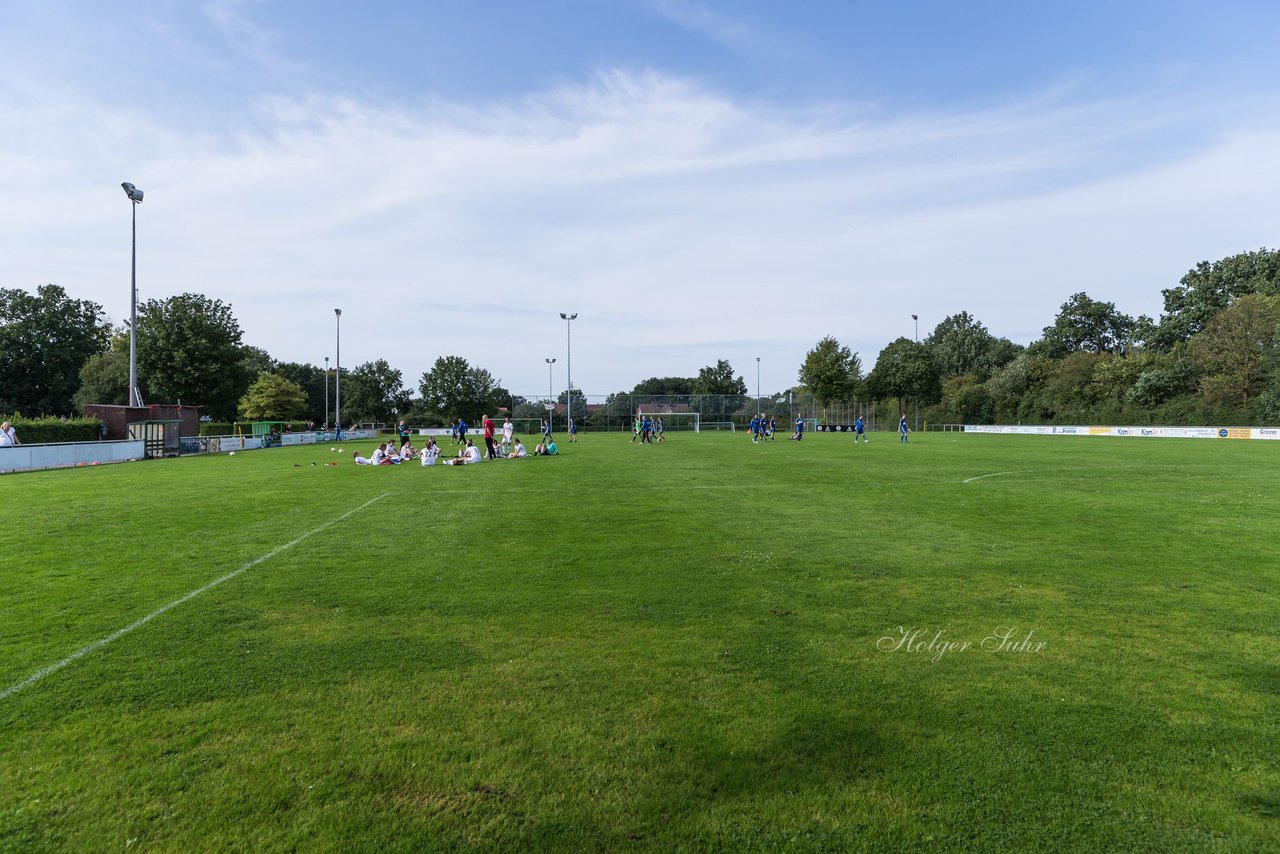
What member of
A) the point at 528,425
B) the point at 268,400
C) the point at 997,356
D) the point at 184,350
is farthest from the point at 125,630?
the point at 997,356

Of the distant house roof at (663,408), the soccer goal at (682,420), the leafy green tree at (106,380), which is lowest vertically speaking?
the soccer goal at (682,420)

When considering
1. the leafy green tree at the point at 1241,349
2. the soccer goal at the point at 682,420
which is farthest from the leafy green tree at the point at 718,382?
the leafy green tree at the point at 1241,349

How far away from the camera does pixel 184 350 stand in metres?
48.6

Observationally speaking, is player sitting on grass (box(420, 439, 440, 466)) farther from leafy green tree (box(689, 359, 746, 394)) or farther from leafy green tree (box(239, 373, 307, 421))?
leafy green tree (box(689, 359, 746, 394))

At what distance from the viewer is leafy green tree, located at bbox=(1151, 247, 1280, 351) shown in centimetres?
6084

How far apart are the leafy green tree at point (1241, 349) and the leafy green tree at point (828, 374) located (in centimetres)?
3049

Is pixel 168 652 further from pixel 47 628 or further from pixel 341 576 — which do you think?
pixel 341 576

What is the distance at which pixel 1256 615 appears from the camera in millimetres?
5922

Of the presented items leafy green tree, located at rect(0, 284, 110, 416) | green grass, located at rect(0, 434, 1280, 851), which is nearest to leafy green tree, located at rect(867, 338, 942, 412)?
green grass, located at rect(0, 434, 1280, 851)

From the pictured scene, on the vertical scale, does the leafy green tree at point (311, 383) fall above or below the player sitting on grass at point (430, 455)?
above

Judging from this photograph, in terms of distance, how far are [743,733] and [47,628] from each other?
5.70 metres

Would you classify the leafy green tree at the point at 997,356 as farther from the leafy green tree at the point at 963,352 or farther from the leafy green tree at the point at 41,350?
the leafy green tree at the point at 41,350

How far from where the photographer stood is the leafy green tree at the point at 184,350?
159 ft

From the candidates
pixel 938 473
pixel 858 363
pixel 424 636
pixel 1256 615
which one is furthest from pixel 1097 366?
pixel 424 636
